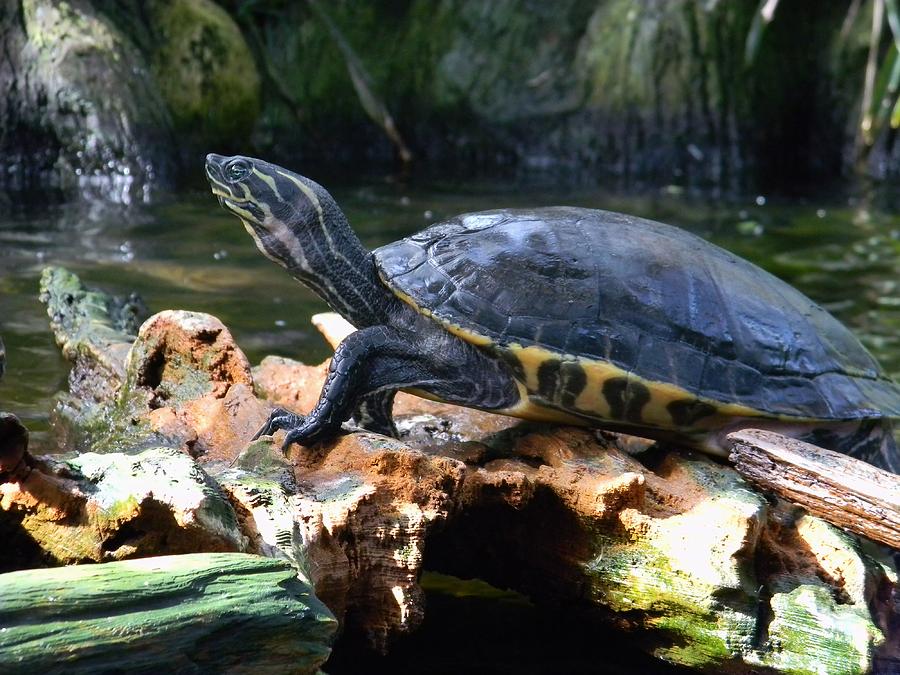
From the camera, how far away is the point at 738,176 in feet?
39.5

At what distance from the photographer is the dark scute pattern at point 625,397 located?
10.3 ft

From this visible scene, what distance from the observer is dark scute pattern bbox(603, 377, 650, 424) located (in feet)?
10.3

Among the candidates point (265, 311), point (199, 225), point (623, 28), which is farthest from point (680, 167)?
point (265, 311)

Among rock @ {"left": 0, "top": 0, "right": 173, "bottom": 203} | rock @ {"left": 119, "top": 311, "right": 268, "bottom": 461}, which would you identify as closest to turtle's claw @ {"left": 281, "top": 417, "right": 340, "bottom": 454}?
rock @ {"left": 119, "top": 311, "right": 268, "bottom": 461}

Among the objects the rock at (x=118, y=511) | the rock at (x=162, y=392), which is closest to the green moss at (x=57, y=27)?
the rock at (x=162, y=392)

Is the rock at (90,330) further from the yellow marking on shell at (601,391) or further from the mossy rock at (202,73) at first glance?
the mossy rock at (202,73)

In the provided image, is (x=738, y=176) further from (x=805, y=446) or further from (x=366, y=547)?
(x=366, y=547)

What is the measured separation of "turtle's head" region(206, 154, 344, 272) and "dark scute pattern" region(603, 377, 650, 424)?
95 centimetres

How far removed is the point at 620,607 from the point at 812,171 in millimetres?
11031

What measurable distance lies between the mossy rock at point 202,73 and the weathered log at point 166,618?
349 inches

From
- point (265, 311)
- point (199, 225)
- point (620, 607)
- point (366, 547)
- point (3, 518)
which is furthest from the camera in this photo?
point (199, 225)

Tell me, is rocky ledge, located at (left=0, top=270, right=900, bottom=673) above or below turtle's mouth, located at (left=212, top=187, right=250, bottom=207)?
below

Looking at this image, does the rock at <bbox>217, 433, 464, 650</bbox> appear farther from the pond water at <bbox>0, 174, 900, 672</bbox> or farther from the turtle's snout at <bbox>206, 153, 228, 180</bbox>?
the turtle's snout at <bbox>206, 153, 228, 180</bbox>

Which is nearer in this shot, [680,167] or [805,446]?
[805,446]
